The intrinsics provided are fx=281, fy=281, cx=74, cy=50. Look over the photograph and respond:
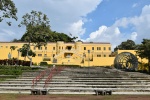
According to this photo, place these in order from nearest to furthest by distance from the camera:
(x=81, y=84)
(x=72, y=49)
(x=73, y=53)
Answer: (x=81, y=84), (x=73, y=53), (x=72, y=49)

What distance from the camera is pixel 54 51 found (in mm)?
83812

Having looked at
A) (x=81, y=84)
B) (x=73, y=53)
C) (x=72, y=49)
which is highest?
(x=72, y=49)

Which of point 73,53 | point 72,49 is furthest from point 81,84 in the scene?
point 72,49

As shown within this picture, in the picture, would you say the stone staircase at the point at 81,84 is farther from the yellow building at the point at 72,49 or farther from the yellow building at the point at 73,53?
the yellow building at the point at 72,49

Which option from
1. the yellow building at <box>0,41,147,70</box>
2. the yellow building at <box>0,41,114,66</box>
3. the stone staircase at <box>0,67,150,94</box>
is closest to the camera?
the stone staircase at <box>0,67,150,94</box>

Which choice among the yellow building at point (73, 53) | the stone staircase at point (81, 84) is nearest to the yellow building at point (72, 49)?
the yellow building at point (73, 53)

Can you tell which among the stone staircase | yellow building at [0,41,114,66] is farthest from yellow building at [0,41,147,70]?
the stone staircase

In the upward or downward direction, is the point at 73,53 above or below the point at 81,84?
above

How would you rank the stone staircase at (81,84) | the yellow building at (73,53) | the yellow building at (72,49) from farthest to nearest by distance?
the yellow building at (72,49) < the yellow building at (73,53) < the stone staircase at (81,84)

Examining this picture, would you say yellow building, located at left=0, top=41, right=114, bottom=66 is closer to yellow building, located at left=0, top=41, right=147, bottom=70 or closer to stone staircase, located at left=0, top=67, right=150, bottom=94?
yellow building, located at left=0, top=41, right=147, bottom=70

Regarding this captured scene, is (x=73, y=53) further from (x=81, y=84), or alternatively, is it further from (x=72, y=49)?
(x=81, y=84)

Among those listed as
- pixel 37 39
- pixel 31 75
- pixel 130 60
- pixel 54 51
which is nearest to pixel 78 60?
pixel 54 51

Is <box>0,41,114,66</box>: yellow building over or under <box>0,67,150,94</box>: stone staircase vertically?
over

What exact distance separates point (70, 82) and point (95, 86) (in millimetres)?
2433
